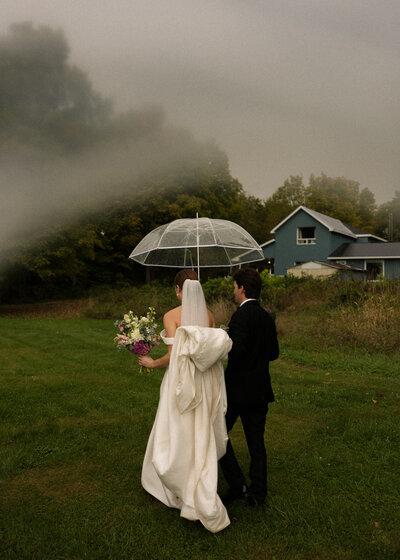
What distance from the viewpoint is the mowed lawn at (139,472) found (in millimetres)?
3461

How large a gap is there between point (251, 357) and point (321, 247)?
34.2 meters

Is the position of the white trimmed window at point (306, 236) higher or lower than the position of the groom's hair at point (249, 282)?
higher

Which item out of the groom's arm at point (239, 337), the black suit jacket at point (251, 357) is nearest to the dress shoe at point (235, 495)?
the black suit jacket at point (251, 357)

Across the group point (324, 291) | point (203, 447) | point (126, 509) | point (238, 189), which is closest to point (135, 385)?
point (126, 509)

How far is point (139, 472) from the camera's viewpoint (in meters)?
4.70

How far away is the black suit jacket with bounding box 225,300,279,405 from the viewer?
3779 millimetres

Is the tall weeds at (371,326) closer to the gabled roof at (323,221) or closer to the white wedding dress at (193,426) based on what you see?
the white wedding dress at (193,426)

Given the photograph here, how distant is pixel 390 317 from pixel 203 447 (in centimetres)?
930

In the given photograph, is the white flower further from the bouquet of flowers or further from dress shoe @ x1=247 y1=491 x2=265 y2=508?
dress shoe @ x1=247 y1=491 x2=265 y2=508

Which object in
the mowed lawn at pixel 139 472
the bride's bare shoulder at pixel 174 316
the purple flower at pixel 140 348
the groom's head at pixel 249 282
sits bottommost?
the mowed lawn at pixel 139 472

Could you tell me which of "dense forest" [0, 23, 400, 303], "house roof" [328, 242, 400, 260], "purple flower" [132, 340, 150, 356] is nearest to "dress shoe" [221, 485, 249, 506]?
"purple flower" [132, 340, 150, 356]

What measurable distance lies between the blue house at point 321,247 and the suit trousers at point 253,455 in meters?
33.2

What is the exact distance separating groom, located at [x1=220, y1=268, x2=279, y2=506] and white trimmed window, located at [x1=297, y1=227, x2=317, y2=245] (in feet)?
113

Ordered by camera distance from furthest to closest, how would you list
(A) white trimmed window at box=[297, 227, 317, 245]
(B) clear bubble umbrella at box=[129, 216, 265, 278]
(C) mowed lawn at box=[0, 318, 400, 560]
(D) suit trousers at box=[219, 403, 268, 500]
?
(A) white trimmed window at box=[297, 227, 317, 245], (B) clear bubble umbrella at box=[129, 216, 265, 278], (D) suit trousers at box=[219, 403, 268, 500], (C) mowed lawn at box=[0, 318, 400, 560]
